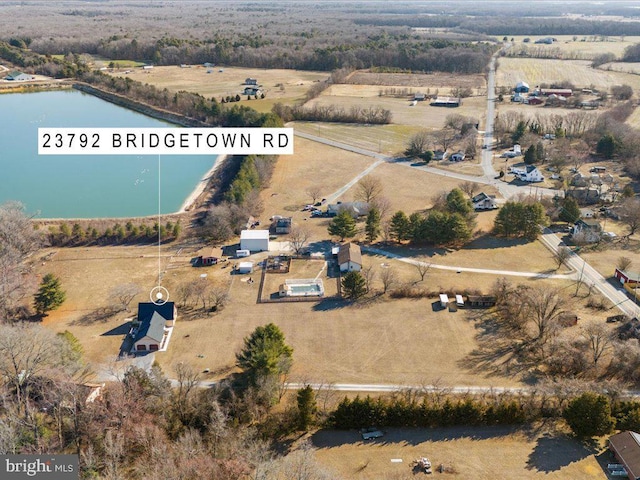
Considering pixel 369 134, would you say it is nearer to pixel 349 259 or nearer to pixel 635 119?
pixel 635 119

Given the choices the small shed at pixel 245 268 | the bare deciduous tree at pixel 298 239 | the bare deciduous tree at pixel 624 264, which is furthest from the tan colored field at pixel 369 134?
the small shed at pixel 245 268

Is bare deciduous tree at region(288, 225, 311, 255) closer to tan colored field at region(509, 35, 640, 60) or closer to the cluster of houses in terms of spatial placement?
the cluster of houses

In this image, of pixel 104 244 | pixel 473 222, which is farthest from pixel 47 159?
pixel 473 222

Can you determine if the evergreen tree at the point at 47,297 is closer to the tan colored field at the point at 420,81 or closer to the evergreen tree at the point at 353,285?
the evergreen tree at the point at 353,285

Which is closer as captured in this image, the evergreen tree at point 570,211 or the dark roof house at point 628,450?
the dark roof house at point 628,450

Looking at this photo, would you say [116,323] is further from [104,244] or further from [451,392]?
[451,392]

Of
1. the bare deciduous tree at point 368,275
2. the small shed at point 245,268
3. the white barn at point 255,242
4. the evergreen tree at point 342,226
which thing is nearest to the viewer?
the bare deciduous tree at point 368,275
